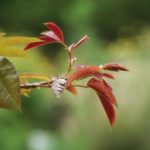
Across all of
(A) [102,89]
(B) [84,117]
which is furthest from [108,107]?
(B) [84,117]

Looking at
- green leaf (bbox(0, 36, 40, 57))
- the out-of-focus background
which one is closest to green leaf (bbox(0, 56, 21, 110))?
green leaf (bbox(0, 36, 40, 57))

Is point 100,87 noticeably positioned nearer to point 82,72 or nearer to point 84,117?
point 82,72

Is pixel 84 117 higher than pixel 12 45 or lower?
lower

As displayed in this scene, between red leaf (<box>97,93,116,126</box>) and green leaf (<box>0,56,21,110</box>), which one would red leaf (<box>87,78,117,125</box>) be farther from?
green leaf (<box>0,56,21,110</box>)

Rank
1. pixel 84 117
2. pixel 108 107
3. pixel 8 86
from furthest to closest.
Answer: pixel 84 117
pixel 108 107
pixel 8 86

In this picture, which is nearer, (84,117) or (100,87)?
(100,87)
